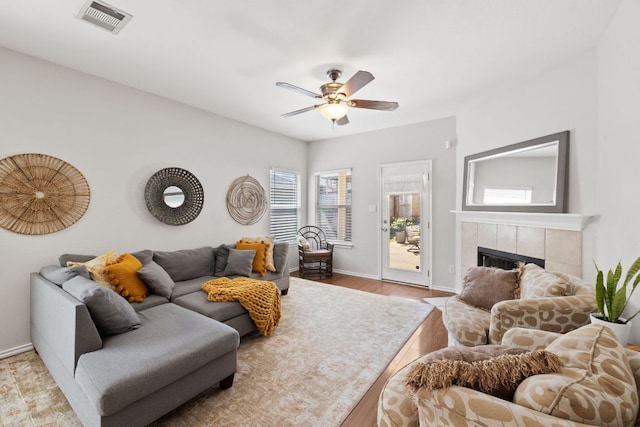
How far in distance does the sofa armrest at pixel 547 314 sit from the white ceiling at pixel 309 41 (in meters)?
2.01

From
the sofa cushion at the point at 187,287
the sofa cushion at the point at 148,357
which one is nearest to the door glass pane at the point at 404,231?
the sofa cushion at the point at 187,287

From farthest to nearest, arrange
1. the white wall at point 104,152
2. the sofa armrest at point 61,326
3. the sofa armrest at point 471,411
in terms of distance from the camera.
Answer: the white wall at point 104,152 → the sofa armrest at point 61,326 → the sofa armrest at point 471,411

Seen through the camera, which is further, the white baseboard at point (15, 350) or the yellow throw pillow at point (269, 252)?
the yellow throw pillow at point (269, 252)

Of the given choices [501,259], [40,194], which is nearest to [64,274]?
[40,194]

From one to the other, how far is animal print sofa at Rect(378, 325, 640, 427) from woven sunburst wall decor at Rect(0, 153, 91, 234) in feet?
11.4

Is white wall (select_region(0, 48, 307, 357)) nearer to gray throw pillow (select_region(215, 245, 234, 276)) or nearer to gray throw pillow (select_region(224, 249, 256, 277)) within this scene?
gray throw pillow (select_region(215, 245, 234, 276))

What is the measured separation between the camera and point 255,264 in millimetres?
3750

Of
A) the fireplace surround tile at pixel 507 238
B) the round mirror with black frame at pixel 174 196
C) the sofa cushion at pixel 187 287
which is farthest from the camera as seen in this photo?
the round mirror with black frame at pixel 174 196

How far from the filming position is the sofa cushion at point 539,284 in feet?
6.23

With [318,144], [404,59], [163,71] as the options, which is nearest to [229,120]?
[163,71]

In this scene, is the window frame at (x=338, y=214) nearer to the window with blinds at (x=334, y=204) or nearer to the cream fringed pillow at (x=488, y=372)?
the window with blinds at (x=334, y=204)

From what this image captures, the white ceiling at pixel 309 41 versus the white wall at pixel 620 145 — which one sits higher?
the white ceiling at pixel 309 41

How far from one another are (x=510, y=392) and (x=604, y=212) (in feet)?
7.31

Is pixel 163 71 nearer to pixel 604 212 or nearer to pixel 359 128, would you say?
pixel 359 128
